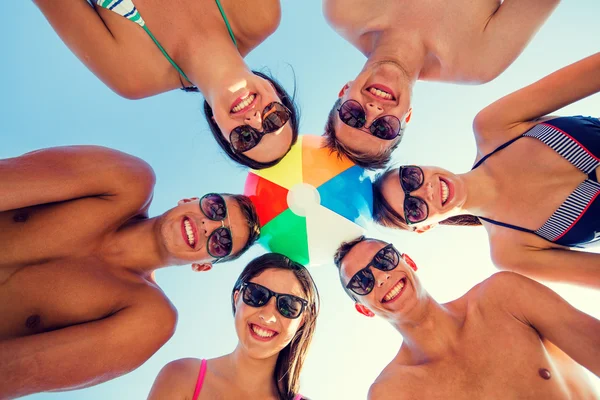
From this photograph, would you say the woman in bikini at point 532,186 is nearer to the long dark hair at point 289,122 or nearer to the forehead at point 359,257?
the forehead at point 359,257

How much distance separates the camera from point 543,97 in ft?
11.5

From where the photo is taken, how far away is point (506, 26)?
362cm

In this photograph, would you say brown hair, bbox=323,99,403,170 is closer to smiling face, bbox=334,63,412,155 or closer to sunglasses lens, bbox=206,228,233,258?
smiling face, bbox=334,63,412,155

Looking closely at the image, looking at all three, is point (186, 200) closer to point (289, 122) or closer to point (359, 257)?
point (289, 122)

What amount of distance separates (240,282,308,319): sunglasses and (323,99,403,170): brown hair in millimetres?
1373

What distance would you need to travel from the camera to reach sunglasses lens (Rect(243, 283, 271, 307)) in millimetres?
3436

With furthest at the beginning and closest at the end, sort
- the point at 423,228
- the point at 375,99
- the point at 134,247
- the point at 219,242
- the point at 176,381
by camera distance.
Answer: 1. the point at 423,228
2. the point at 134,247
3. the point at 219,242
4. the point at 375,99
5. the point at 176,381

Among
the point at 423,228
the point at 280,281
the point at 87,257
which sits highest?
the point at 87,257

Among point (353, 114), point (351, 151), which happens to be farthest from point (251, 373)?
point (353, 114)

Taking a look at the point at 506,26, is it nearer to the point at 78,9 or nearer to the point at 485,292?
the point at 485,292

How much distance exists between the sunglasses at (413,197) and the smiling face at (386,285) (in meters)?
0.38

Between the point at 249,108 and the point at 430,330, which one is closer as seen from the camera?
A: the point at 249,108

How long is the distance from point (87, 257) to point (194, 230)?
1.04 meters

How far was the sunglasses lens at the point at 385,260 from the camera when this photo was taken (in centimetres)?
355
